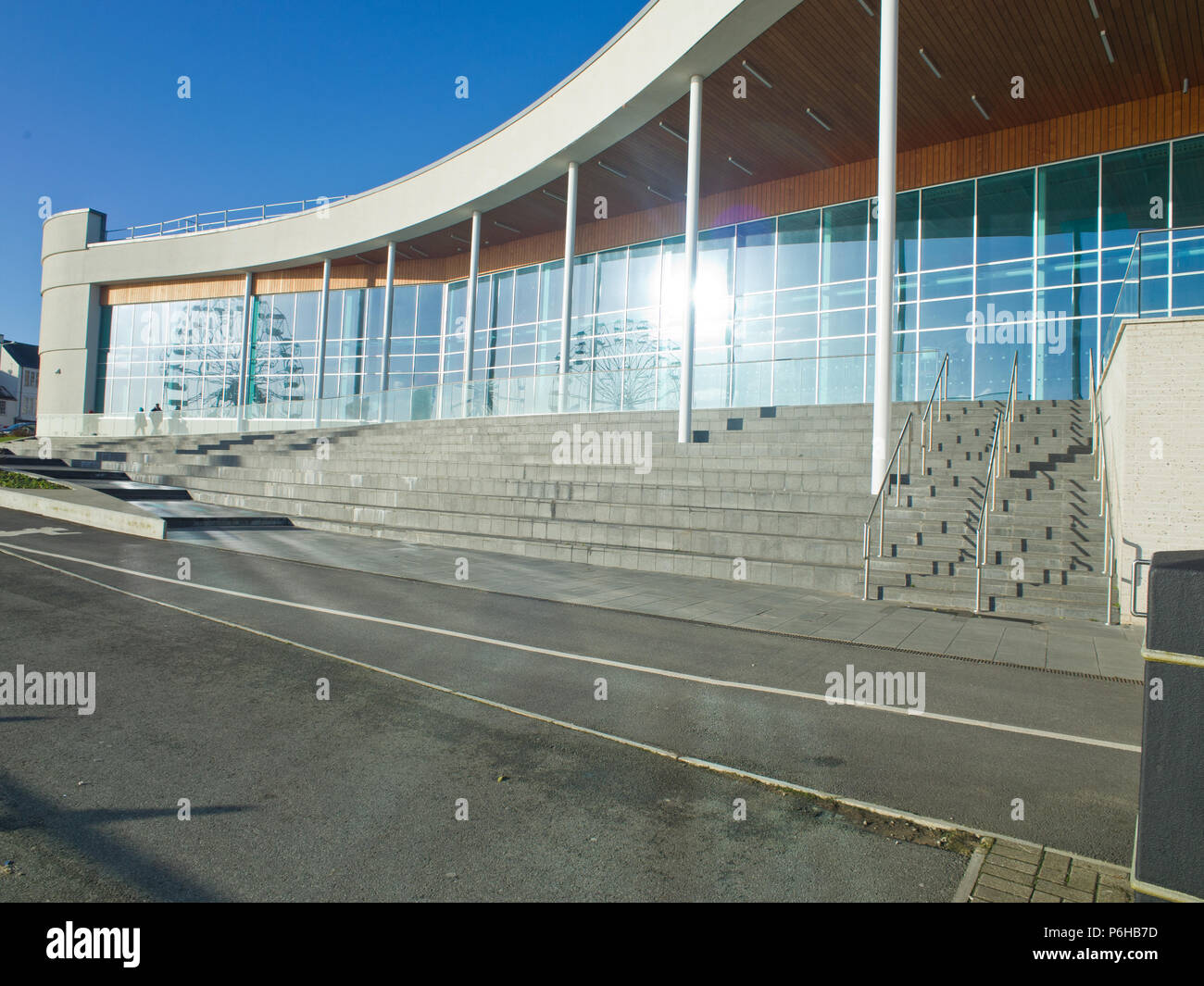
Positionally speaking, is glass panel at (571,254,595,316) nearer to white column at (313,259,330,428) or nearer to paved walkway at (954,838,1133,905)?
white column at (313,259,330,428)

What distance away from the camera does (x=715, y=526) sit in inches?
533

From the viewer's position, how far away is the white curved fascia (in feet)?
56.0

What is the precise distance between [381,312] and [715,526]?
90.5ft

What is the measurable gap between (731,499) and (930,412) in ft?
15.4

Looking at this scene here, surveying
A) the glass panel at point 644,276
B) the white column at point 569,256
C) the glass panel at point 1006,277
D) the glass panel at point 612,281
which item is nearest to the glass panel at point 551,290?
the glass panel at point 612,281

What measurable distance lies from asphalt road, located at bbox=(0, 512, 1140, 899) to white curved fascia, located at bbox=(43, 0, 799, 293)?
1492cm

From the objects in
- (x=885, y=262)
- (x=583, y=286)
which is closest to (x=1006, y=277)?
(x=885, y=262)

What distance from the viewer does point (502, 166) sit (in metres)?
24.8

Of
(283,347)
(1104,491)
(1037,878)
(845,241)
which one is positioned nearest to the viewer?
(1037,878)

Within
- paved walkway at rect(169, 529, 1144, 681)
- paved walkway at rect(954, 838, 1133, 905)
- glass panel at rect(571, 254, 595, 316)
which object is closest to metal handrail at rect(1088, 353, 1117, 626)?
paved walkway at rect(169, 529, 1144, 681)

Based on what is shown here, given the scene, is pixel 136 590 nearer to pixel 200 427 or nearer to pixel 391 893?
pixel 391 893

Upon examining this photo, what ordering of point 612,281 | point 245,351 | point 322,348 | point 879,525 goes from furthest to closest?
point 245,351 → point 322,348 → point 612,281 → point 879,525

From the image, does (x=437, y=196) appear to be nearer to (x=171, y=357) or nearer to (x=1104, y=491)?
(x=171, y=357)
